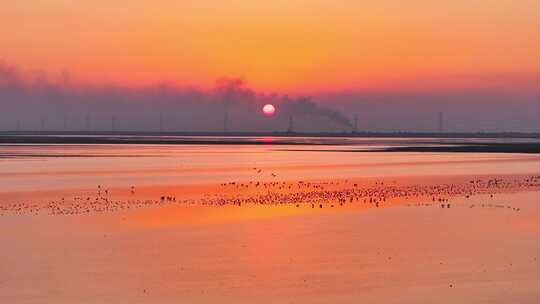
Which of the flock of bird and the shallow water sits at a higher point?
the flock of bird

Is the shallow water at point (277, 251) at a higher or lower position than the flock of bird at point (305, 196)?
lower

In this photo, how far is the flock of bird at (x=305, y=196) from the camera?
34.4 metres

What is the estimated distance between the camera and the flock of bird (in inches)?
1355

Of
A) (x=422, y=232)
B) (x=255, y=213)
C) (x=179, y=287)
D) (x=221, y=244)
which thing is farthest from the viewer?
(x=255, y=213)

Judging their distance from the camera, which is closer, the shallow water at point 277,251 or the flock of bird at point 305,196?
the shallow water at point 277,251

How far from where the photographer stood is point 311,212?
3247 cm

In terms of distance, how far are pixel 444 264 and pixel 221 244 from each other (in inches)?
258

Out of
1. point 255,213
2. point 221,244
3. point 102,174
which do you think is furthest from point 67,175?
point 221,244

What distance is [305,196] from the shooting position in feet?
131

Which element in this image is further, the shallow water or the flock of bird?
the flock of bird

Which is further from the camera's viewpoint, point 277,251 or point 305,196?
point 305,196

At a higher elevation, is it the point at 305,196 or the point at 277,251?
the point at 305,196

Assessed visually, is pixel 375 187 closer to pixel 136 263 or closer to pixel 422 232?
pixel 422 232

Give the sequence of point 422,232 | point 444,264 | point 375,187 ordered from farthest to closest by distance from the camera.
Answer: point 375,187 → point 422,232 → point 444,264
